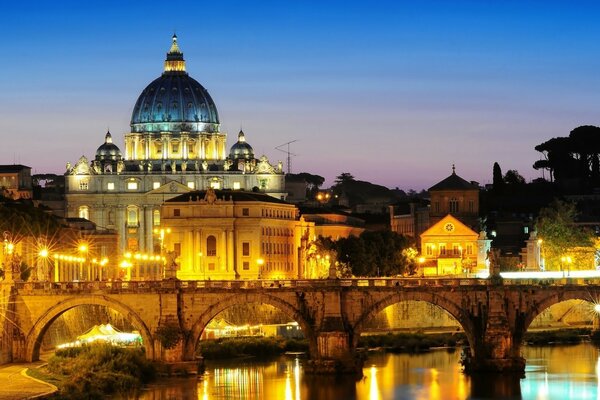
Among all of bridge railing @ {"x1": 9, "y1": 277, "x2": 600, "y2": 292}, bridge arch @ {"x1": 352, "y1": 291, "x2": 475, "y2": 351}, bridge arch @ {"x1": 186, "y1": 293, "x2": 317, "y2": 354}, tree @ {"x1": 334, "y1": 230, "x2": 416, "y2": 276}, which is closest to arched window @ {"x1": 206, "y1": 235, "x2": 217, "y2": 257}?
tree @ {"x1": 334, "y1": 230, "x2": 416, "y2": 276}

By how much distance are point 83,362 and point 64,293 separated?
27.9ft

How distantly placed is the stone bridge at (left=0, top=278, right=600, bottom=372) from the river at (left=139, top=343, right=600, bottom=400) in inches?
76.2

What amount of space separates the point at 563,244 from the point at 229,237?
4618 cm

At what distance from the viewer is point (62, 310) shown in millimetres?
108375

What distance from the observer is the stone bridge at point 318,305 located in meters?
107

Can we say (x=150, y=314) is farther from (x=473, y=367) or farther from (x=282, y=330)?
(x=282, y=330)

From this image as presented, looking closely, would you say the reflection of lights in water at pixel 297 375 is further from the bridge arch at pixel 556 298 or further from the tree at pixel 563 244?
the tree at pixel 563 244

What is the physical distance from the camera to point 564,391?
101438 mm

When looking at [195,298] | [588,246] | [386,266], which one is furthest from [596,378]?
[386,266]

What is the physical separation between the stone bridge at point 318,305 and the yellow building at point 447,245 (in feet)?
217

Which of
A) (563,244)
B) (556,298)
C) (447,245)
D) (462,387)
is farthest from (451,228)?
(462,387)

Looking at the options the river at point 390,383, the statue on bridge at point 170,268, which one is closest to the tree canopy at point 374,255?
Answer: the river at point 390,383

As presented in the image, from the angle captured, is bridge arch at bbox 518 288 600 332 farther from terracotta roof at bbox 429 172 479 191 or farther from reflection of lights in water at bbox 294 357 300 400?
terracotta roof at bbox 429 172 479 191

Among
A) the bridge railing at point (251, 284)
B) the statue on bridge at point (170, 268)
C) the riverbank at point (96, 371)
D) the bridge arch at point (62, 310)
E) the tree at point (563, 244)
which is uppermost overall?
the tree at point (563, 244)
